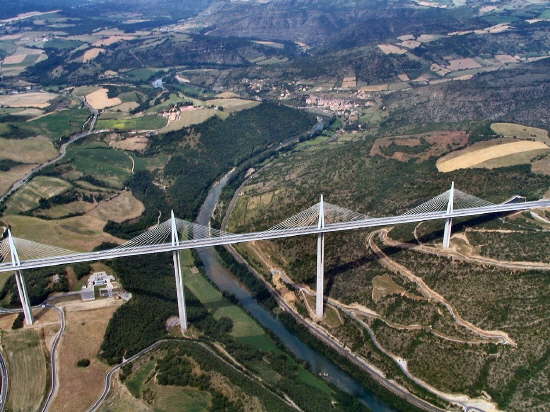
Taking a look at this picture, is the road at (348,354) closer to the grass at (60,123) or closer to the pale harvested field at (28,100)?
the grass at (60,123)

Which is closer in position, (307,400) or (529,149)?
(307,400)

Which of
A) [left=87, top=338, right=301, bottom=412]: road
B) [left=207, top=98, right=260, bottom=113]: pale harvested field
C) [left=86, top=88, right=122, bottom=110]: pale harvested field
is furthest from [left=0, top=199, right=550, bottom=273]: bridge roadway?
[left=86, top=88, right=122, bottom=110]: pale harvested field

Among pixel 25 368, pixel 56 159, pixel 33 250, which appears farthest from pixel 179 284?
pixel 56 159

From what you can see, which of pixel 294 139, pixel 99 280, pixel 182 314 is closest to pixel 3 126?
pixel 294 139

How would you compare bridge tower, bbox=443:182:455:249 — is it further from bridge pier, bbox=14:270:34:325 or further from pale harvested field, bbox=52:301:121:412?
bridge pier, bbox=14:270:34:325

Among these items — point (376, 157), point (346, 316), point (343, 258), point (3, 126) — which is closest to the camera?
point (346, 316)

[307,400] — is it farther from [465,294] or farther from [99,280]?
[99,280]
